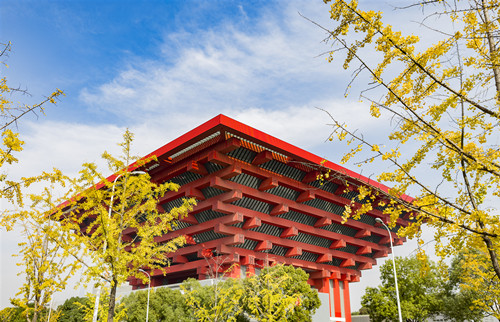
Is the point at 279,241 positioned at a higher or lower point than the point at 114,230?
higher

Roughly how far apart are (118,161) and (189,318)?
1720cm

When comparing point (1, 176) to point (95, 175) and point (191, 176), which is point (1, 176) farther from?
point (191, 176)

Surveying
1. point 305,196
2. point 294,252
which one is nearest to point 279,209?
point 305,196

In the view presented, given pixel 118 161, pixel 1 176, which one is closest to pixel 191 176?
pixel 118 161

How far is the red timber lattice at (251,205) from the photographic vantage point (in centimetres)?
2919

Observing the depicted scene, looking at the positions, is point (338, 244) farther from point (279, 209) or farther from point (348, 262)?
point (279, 209)

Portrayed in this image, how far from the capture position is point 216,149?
28547mm

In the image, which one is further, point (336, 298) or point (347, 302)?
point (347, 302)

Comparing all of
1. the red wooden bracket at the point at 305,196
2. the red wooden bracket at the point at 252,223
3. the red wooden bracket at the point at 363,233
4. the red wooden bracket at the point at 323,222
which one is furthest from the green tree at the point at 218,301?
the red wooden bracket at the point at 363,233

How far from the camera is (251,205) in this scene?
34219 millimetres

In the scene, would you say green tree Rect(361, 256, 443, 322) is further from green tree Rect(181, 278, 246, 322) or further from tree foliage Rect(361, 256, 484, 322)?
green tree Rect(181, 278, 246, 322)

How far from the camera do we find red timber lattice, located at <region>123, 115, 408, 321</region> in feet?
95.8

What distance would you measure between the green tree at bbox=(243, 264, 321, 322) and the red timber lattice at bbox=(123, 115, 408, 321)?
2258mm

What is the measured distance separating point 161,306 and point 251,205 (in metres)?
11.4
